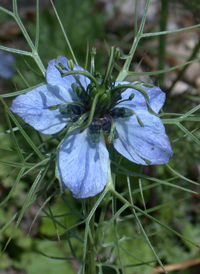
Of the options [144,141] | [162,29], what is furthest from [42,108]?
[162,29]

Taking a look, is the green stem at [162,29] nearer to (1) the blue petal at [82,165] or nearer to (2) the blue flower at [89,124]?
(2) the blue flower at [89,124]

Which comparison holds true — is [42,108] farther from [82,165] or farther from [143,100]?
[143,100]

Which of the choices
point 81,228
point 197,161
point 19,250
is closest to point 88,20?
point 197,161

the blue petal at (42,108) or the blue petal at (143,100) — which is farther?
the blue petal at (143,100)

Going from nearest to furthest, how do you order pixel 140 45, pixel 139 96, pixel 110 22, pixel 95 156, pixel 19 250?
pixel 95 156, pixel 139 96, pixel 19 250, pixel 140 45, pixel 110 22

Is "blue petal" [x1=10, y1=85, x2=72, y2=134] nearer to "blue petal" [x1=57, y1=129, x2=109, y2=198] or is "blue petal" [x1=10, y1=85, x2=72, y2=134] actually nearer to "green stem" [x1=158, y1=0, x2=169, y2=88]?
"blue petal" [x1=57, y1=129, x2=109, y2=198]

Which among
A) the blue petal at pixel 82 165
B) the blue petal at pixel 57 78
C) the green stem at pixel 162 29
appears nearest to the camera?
the blue petal at pixel 82 165

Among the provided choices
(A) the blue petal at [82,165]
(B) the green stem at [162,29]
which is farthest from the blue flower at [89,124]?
(B) the green stem at [162,29]

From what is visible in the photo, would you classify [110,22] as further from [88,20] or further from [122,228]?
[122,228]
